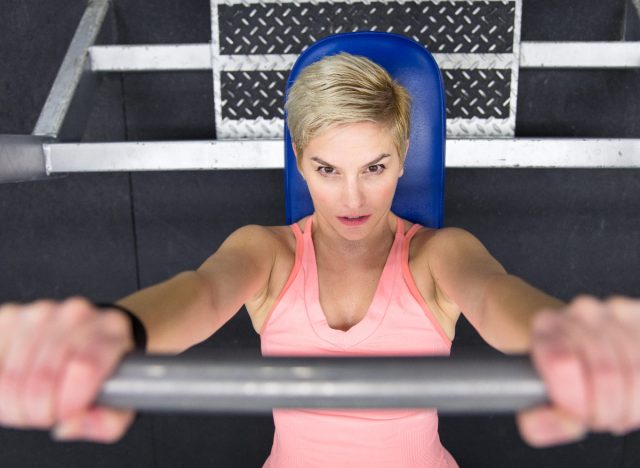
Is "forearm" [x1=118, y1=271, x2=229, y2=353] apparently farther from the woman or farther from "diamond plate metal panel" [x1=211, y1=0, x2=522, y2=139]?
"diamond plate metal panel" [x1=211, y1=0, x2=522, y2=139]

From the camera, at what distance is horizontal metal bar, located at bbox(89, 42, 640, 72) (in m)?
1.40

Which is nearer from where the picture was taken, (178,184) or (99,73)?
(99,73)

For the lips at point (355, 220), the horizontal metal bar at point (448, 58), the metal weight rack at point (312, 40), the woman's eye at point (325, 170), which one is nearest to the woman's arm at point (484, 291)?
the lips at point (355, 220)

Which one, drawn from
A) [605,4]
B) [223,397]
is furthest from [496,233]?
[223,397]

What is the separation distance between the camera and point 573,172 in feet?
5.65

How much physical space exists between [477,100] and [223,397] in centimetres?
124

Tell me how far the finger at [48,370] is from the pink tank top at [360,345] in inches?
26.6

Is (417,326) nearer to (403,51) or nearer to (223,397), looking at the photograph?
(403,51)

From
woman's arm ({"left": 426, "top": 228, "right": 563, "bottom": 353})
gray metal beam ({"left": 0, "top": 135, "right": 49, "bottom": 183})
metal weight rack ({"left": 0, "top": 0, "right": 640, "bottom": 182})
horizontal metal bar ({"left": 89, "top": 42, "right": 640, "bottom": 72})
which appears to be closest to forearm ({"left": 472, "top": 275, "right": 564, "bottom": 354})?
woman's arm ({"left": 426, "top": 228, "right": 563, "bottom": 353})

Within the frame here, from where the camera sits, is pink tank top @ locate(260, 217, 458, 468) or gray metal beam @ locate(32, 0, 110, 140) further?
gray metal beam @ locate(32, 0, 110, 140)

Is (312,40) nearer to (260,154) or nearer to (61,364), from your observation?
(260,154)

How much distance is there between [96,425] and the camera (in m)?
0.43

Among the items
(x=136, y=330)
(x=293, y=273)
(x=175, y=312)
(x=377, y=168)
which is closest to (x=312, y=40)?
(x=377, y=168)

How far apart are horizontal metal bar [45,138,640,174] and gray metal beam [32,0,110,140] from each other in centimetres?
9
